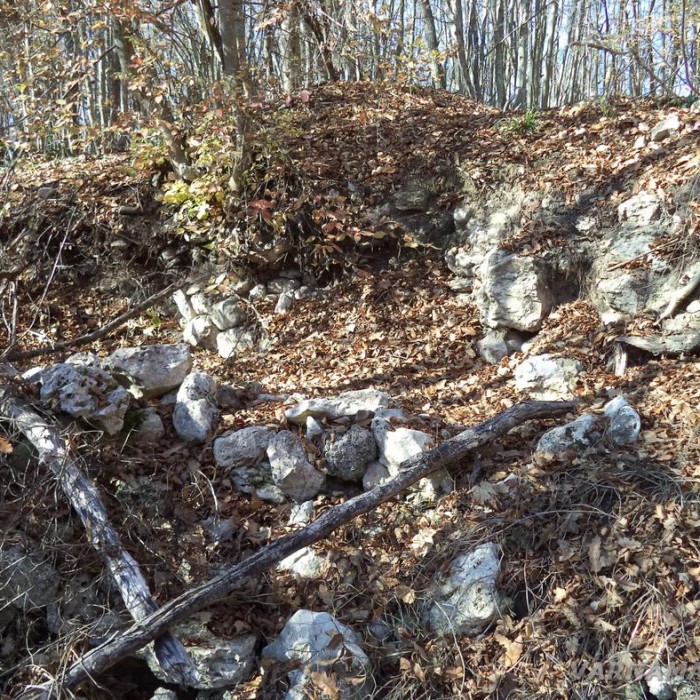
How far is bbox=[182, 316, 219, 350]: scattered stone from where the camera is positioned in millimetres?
6617

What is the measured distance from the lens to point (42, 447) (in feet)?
12.8

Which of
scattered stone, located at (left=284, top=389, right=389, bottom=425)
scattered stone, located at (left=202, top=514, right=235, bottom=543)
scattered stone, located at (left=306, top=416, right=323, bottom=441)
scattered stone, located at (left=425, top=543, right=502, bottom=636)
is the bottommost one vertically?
scattered stone, located at (left=425, top=543, right=502, bottom=636)

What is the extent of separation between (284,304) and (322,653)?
152 inches

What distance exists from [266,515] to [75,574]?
1.21 metres

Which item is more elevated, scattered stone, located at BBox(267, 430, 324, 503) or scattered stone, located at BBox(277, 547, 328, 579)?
scattered stone, located at BBox(267, 430, 324, 503)

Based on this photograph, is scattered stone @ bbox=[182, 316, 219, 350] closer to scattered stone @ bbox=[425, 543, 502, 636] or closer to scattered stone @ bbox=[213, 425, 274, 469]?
scattered stone @ bbox=[213, 425, 274, 469]

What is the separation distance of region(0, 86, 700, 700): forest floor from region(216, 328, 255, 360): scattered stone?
0.14 meters

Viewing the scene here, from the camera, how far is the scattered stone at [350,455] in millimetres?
4422

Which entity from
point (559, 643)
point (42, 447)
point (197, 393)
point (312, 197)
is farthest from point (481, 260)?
point (42, 447)

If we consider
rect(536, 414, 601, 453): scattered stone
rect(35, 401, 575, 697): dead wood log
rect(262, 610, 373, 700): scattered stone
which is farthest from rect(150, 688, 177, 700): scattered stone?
rect(536, 414, 601, 453): scattered stone

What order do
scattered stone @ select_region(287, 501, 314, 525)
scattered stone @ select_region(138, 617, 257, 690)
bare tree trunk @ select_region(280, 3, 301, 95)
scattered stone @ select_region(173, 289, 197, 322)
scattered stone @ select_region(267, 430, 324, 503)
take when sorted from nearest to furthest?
scattered stone @ select_region(138, 617, 257, 690), scattered stone @ select_region(287, 501, 314, 525), scattered stone @ select_region(267, 430, 324, 503), scattered stone @ select_region(173, 289, 197, 322), bare tree trunk @ select_region(280, 3, 301, 95)

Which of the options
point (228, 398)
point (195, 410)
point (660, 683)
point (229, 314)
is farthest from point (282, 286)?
point (660, 683)

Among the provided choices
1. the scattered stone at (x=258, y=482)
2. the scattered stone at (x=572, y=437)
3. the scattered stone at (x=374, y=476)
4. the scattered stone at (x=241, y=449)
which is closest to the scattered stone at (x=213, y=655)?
the scattered stone at (x=258, y=482)

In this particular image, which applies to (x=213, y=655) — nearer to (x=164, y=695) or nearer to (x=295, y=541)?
(x=164, y=695)
